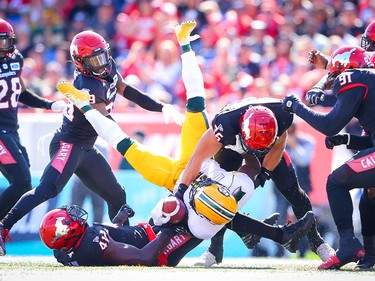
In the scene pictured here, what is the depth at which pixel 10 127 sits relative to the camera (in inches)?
350

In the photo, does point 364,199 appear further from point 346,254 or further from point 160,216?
point 160,216

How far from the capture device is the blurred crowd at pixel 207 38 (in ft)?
41.2

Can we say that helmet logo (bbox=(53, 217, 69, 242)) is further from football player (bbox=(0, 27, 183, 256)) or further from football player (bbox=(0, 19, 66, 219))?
football player (bbox=(0, 19, 66, 219))

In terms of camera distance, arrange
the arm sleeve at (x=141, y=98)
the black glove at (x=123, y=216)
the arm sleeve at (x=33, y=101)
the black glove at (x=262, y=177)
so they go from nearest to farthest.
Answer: the black glove at (x=123, y=216) < the black glove at (x=262, y=177) < the arm sleeve at (x=141, y=98) < the arm sleeve at (x=33, y=101)

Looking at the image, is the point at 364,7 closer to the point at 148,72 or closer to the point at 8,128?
the point at 148,72

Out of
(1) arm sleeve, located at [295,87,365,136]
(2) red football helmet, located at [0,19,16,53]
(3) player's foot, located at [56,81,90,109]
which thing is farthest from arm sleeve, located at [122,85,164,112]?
(1) arm sleeve, located at [295,87,365,136]

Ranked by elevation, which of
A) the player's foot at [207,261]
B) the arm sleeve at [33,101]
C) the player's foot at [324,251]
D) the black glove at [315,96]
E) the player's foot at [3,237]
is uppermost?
the black glove at [315,96]

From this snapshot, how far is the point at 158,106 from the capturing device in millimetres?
9133

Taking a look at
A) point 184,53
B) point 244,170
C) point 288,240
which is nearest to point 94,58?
point 184,53

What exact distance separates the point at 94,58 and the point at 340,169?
2.40 meters

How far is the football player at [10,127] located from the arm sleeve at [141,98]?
0.61 metres

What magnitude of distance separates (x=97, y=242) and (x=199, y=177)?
970 mm

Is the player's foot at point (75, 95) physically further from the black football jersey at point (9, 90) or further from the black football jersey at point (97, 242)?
the black football jersey at point (97, 242)

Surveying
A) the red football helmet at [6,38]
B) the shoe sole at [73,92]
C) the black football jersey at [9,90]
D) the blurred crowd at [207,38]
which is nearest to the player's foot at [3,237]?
the black football jersey at [9,90]
